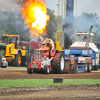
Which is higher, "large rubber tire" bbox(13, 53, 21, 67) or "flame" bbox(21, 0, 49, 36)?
"flame" bbox(21, 0, 49, 36)

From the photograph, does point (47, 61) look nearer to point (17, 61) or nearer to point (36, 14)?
point (36, 14)

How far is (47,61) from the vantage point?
2239cm

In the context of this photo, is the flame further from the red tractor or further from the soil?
the soil

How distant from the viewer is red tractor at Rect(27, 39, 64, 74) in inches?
869

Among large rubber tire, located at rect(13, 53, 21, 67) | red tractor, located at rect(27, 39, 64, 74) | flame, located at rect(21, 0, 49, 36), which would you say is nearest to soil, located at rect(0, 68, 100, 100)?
red tractor, located at rect(27, 39, 64, 74)

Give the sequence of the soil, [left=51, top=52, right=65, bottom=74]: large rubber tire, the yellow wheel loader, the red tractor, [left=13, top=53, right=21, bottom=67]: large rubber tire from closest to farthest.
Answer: the soil < the red tractor < [left=51, top=52, right=65, bottom=74]: large rubber tire < [left=13, top=53, right=21, bottom=67]: large rubber tire < the yellow wheel loader

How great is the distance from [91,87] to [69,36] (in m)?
19.6

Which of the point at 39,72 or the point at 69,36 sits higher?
the point at 69,36

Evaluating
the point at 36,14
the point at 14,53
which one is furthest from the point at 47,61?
the point at 14,53

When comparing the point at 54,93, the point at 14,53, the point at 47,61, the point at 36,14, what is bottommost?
the point at 54,93

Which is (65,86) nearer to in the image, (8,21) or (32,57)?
(32,57)

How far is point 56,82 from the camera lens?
15.9 metres

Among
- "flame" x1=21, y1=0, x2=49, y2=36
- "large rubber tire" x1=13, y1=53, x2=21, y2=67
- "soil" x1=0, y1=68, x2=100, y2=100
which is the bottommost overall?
"soil" x1=0, y1=68, x2=100, y2=100

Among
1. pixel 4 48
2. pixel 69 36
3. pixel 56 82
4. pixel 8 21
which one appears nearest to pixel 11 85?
pixel 56 82
